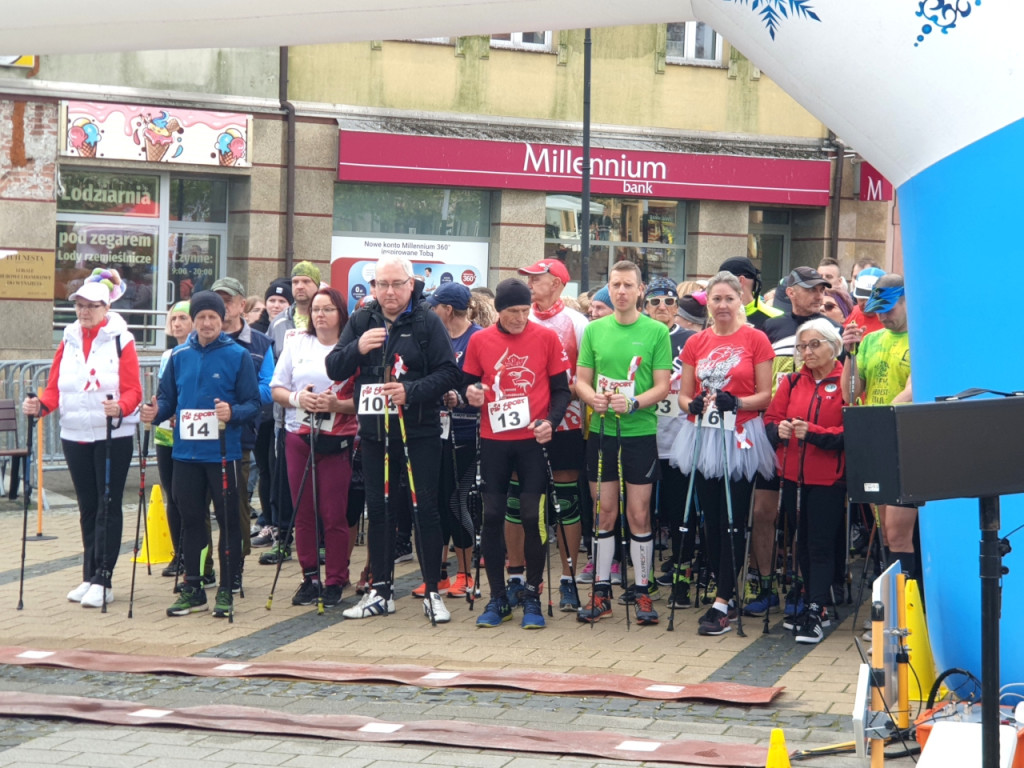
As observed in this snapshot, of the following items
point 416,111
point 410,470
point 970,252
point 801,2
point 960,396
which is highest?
point 416,111

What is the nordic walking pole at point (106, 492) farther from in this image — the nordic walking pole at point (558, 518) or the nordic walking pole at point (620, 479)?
the nordic walking pole at point (620, 479)

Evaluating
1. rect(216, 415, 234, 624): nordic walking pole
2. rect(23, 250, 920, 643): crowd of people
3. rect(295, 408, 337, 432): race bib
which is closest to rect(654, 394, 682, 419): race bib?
rect(23, 250, 920, 643): crowd of people

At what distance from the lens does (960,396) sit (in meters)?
4.43

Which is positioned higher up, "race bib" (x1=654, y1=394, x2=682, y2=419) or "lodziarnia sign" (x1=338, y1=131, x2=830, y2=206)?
"lodziarnia sign" (x1=338, y1=131, x2=830, y2=206)

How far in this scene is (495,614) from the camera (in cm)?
811

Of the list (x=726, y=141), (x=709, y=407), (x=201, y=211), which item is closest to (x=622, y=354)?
(x=709, y=407)

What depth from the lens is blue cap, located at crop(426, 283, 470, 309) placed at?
9039mm

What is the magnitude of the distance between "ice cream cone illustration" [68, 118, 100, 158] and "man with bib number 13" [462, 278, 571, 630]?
35.7ft

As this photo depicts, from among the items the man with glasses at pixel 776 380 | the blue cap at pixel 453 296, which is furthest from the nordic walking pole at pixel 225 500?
the man with glasses at pixel 776 380

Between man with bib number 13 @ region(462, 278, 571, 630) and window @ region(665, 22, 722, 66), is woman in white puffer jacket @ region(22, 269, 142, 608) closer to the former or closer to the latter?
man with bib number 13 @ region(462, 278, 571, 630)

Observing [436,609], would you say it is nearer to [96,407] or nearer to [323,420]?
[323,420]

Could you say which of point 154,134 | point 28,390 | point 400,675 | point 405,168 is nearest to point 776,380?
point 400,675

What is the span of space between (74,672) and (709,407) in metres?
3.53

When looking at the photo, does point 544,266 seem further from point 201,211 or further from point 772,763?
point 201,211
